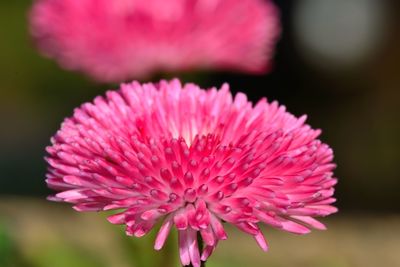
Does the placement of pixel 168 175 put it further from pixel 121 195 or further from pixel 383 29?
pixel 383 29

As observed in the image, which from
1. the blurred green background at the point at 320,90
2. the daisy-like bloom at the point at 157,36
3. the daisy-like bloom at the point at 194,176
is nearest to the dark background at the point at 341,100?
the blurred green background at the point at 320,90

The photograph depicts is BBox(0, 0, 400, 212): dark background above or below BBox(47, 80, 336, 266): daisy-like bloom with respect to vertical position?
above

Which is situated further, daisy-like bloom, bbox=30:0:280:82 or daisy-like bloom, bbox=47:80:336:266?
daisy-like bloom, bbox=30:0:280:82

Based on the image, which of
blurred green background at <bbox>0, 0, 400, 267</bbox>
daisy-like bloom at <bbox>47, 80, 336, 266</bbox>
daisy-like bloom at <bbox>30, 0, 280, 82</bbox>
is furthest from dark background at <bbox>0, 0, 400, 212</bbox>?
daisy-like bloom at <bbox>47, 80, 336, 266</bbox>

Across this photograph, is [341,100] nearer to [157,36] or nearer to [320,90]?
[320,90]

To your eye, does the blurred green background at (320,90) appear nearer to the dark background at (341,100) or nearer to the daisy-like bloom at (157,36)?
the dark background at (341,100)

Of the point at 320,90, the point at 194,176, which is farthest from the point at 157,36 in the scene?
the point at 320,90

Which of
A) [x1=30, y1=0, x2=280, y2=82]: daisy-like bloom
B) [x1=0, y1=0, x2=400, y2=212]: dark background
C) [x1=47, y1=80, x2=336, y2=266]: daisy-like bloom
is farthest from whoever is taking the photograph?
[x1=0, y1=0, x2=400, y2=212]: dark background

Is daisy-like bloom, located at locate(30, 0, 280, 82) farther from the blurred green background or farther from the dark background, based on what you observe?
the dark background
